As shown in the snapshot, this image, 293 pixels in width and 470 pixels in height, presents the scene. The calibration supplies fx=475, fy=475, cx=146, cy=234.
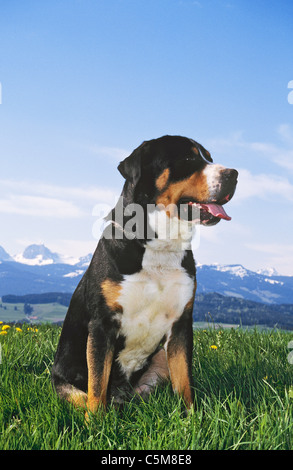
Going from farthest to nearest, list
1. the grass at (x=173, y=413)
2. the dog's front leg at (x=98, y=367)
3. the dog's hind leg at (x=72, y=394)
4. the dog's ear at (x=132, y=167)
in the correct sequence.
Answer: the dog's hind leg at (x=72, y=394) → the dog's ear at (x=132, y=167) → the dog's front leg at (x=98, y=367) → the grass at (x=173, y=413)

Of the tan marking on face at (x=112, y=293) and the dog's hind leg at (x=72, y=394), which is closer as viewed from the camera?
the tan marking on face at (x=112, y=293)

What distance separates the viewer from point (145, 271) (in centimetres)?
367

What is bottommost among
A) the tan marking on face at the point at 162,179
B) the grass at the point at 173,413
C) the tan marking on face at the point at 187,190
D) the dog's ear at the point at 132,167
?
the grass at the point at 173,413

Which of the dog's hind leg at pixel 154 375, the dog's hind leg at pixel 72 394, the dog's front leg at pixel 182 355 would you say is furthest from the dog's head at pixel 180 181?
the dog's hind leg at pixel 72 394

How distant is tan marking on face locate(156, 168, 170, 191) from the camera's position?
3664 millimetres

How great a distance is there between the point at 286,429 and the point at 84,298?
1778 millimetres

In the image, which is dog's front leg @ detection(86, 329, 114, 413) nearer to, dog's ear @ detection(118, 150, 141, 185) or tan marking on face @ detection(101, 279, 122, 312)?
tan marking on face @ detection(101, 279, 122, 312)

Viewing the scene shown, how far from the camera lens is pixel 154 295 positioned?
3.67 metres

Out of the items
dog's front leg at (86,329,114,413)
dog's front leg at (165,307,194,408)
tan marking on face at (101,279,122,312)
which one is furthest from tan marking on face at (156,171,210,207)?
dog's front leg at (86,329,114,413)

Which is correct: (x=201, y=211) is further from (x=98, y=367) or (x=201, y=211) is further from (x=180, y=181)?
(x=98, y=367)

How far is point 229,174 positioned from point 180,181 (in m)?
0.38

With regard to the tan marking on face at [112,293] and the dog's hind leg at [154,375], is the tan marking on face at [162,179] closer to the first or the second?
the tan marking on face at [112,293]

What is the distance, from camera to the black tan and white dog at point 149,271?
360 centimetres
